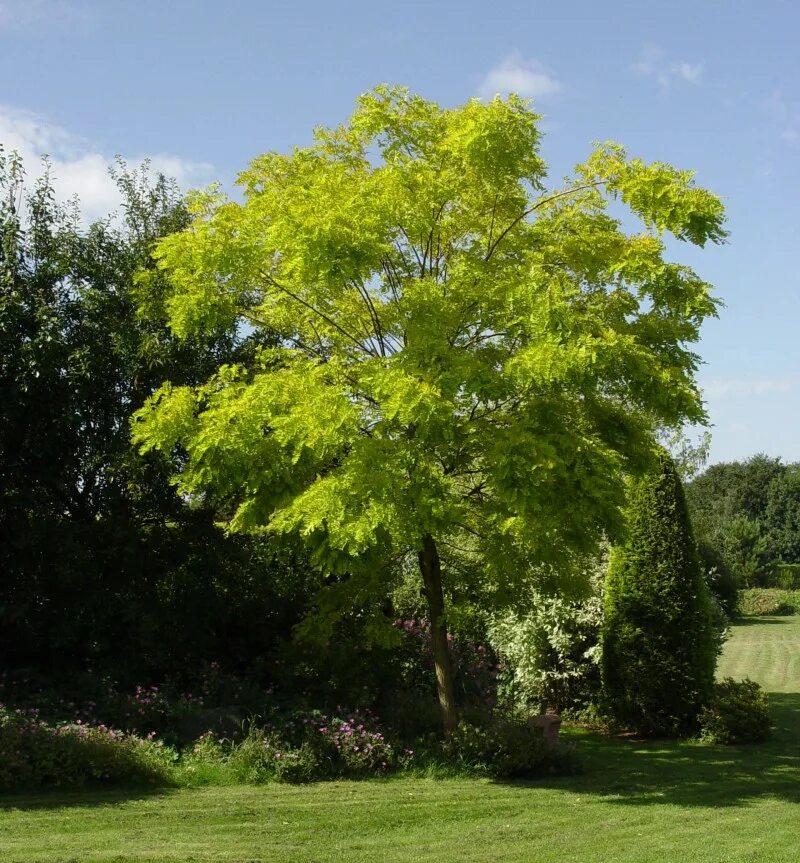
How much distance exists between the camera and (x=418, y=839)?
833cm

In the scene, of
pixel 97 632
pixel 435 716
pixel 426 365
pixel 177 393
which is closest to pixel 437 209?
pixel 426 365

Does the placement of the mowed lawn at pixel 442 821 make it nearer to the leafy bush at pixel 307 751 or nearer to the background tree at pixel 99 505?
the leafy bush at pixel 307 751

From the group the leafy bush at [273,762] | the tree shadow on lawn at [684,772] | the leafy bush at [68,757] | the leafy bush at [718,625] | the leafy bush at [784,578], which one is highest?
the leafy bush at [784,578]

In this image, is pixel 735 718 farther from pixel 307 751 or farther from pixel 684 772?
pixel 307 751

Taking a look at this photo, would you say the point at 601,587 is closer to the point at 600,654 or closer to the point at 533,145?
the point at 600,654

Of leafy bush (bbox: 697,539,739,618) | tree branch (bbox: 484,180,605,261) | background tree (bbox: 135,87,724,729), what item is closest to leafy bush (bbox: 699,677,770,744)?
background tree (bbox: 135,87,724,729)

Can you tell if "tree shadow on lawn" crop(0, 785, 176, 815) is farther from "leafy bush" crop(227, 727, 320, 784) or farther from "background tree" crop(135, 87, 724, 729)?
"background tree" crop(135, 87, 724, 729)

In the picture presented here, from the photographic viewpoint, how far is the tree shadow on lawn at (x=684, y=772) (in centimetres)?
1024

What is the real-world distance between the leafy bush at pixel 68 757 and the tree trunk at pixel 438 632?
328 centimetres

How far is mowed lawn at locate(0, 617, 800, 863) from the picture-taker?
306 inches

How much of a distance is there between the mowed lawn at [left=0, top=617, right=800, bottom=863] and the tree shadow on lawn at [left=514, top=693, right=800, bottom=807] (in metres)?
0.03

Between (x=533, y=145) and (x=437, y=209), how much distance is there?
122 cm

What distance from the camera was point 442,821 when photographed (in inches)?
352

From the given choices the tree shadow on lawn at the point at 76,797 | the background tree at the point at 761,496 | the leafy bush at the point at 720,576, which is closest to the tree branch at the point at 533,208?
the tree shadow on lawn at the point at 76,797
